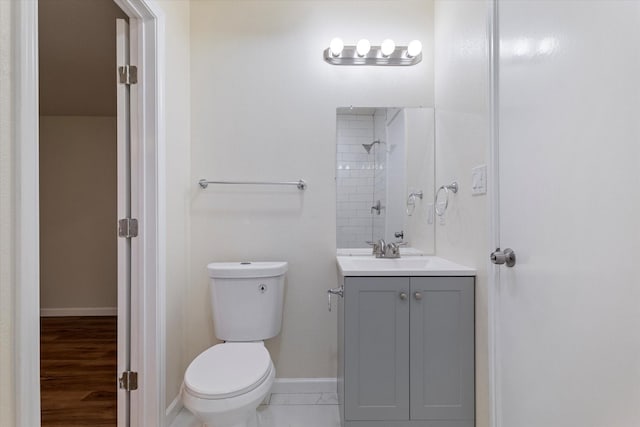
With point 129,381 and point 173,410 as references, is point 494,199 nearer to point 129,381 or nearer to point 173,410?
point 129,381

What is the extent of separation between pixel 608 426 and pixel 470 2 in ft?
5.34

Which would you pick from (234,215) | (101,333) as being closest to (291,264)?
(234,215)

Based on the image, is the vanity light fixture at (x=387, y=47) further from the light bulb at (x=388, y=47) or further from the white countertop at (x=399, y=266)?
the white countertop at (x=399, y=266)

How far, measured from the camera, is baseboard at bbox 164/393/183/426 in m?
1.70

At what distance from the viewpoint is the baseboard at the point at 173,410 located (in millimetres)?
1701

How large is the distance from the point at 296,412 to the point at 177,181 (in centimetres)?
144

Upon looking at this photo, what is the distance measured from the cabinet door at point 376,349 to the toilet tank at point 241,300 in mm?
533

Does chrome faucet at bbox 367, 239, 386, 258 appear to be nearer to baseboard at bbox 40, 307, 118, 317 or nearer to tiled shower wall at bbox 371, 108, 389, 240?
tiled shower wall at bbox 371, 108, 389, 240

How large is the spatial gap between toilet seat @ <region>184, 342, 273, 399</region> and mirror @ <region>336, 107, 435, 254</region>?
0.83m

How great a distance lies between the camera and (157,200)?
1.58m

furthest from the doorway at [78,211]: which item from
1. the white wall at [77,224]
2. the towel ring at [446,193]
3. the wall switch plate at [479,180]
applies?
the wall switch plate at [479,180]

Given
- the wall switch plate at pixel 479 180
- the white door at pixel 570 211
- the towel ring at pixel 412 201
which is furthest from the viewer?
the towel ring at pixel 412 201

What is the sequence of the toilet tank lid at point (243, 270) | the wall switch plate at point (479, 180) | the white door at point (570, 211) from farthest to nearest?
the toilet tank lid at point (243, 270) < the wall switch plate at point (479, 180) < the white door at point (570, 211)

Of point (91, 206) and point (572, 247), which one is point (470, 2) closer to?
point (572, 247)
